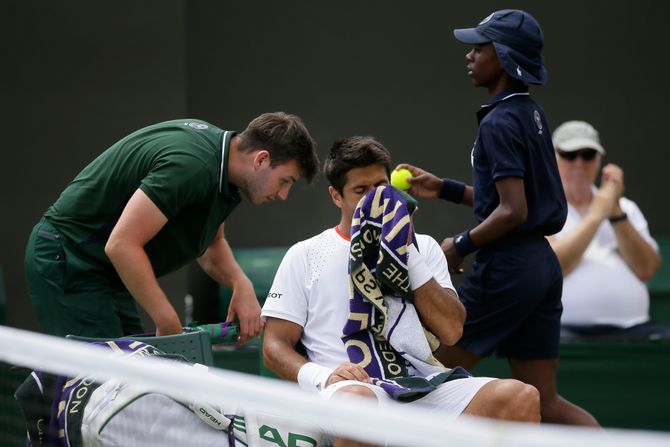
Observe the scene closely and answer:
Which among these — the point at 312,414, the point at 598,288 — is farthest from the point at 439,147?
the point at 312,414

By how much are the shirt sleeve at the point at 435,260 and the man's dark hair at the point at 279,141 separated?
0.45 metres

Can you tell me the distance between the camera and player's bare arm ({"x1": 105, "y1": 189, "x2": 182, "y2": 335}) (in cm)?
344

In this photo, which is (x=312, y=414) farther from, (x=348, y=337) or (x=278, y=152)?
(x=278, y=152)

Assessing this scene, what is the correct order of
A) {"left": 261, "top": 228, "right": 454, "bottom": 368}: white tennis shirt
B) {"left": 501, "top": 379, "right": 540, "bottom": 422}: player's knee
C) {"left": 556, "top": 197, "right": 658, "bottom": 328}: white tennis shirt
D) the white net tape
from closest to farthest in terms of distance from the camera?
the white net tape → {"left": 501, "top": 379, "right": 540, "bottom": 422}: player's knee → {"left": 261, "top": 228, "right": 454, "bottom": 368}: white tennis shirt → {"left": 556, "top": 197, "right": 658, "bottom": 328}: white tennis shirt

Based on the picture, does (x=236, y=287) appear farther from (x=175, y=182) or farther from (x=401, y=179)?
(x=401, y=179)

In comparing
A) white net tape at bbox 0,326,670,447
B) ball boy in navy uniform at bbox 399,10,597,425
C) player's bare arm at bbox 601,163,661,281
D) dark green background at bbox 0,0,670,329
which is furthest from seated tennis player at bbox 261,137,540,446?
dark green background at bbox 0,0,670,329

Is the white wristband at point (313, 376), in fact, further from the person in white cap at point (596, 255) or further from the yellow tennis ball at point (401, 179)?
the person in white cap at point (596, 255)

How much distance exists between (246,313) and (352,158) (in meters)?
0.61

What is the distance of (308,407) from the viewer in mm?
1895

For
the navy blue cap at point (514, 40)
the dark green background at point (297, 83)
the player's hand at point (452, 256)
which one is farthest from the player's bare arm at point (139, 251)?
the dark green background at point (297, 83)

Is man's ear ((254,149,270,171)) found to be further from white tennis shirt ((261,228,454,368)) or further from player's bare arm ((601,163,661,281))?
player's bare arm ((601,163,661,281))

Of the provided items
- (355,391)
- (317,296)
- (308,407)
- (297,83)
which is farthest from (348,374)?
(297,83)

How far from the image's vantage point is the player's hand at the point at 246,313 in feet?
12.5

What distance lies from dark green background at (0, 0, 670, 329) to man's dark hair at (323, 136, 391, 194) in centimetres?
280
